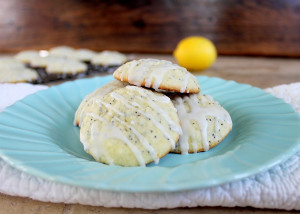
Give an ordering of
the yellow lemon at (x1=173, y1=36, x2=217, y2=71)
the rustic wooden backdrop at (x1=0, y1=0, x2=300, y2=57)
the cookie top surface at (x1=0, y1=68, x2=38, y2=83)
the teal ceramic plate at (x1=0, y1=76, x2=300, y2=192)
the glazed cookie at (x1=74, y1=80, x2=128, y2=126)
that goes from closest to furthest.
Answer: the teal ceramic plate at (x1=0, y1=76, x2=300, y2=192), the glazed cookie at (x1=74, y1=80, x2=128, y2=126), the cookie top surface at (x1=0, y1=68, x2=38, y2=83), the yellow lemon at (x1=173, y1=36, x2=217, y2=71), the rustic wooden backdrop at (x1=0, y1=0, x2=300, y2=57)

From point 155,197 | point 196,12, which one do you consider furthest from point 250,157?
point 196,12

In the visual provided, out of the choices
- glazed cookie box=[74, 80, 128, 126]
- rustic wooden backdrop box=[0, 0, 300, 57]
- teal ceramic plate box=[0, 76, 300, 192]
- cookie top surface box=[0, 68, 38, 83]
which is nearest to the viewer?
teal ceramic plate box=[0, 76, 300, 192]

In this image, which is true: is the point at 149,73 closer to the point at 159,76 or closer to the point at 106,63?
the point at 159,76

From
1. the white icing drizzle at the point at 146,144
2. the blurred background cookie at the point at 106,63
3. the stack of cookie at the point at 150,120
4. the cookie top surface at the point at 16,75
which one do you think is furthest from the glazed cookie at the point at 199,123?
the blurred background cookie at the point at 106,63

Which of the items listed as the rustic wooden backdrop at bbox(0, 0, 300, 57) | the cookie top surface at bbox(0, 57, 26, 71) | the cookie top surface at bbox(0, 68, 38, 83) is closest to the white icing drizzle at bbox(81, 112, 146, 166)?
the cookie top surface at bbox(0, 68, 38, 83)

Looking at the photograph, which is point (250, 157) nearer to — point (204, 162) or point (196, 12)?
point (204, 162)

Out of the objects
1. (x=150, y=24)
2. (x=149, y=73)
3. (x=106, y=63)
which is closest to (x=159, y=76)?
(x=149, y=73)

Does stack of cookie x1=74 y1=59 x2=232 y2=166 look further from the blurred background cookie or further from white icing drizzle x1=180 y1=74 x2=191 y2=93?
the blurred background cookie
